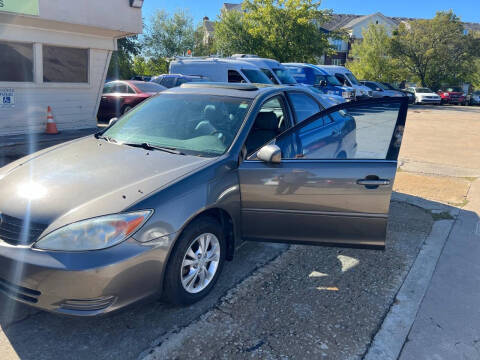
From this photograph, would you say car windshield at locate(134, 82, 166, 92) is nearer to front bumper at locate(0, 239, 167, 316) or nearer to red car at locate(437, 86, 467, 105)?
front bumper at locate(0, 239, 167, 316)

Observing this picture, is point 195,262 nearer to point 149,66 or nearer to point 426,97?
point 426,97

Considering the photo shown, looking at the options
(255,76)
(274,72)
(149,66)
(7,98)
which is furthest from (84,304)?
(149,66)

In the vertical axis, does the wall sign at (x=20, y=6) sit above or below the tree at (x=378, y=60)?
below

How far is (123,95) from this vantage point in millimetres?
12562

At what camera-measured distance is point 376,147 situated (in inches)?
138

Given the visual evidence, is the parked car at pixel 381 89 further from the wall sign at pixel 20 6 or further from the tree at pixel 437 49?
the wall sign at pixel 20 6

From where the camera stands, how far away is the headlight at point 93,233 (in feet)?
8.05

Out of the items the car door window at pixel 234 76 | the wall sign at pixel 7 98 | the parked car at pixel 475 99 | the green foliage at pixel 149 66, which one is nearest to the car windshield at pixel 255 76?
the car door window at pixel 234 76

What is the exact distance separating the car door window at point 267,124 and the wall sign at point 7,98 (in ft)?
25.7

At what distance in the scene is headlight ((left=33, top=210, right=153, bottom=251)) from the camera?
2453mm

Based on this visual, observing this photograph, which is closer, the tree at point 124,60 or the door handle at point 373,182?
the door handle at point 373,182

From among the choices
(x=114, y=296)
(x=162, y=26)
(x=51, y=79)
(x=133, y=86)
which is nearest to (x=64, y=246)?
(x=114, y=296)

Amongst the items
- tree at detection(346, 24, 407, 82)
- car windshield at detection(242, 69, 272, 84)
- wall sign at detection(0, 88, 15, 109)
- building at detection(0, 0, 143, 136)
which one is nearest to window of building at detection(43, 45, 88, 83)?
building at detection(0, 0, 143, 136)

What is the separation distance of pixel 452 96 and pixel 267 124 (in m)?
35.9
